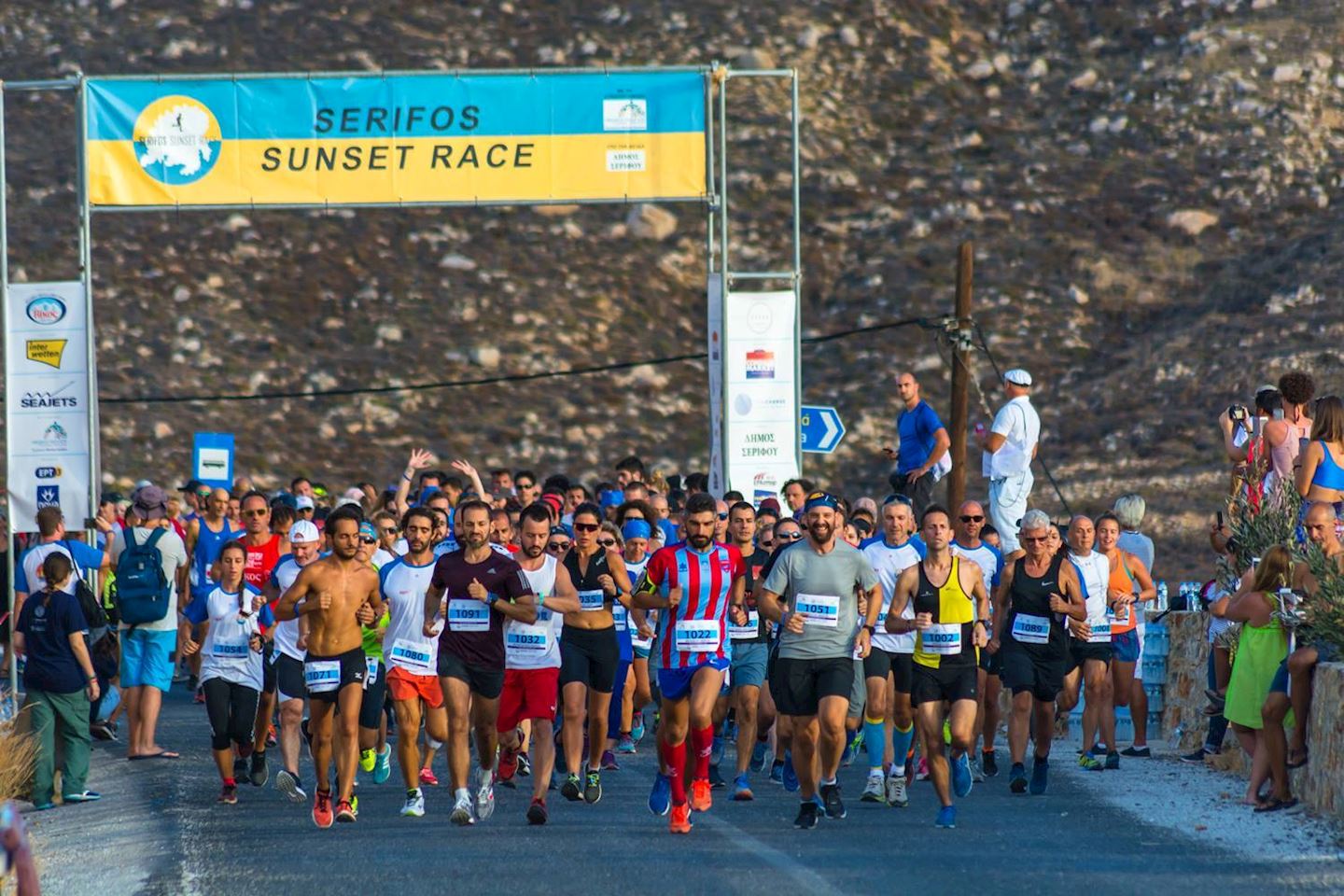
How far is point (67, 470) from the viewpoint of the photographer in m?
20.6

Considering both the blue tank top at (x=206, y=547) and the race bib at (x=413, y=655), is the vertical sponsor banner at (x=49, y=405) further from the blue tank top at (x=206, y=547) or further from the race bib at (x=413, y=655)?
the race bib at (x=413, y=655)

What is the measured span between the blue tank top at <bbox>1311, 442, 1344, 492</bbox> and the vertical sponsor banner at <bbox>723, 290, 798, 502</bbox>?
868 centimetres

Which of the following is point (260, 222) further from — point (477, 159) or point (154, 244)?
point (477, 159)

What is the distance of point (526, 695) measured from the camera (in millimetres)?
13469

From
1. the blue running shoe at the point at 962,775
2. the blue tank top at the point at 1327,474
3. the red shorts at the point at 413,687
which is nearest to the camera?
the blue running shoe at the point at 962,775

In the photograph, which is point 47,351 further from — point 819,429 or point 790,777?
point 790,777

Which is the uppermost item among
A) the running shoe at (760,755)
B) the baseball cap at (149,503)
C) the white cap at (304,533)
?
the baseball cap at (149,503)

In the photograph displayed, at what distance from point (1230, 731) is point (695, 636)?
18.9ft

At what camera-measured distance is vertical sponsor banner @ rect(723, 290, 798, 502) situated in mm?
22562

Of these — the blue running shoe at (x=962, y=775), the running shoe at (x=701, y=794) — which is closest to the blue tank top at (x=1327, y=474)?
the blue running shoe at (x=962, y=775)

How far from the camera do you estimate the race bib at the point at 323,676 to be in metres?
13.4

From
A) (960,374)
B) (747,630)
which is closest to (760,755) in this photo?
(747,630)

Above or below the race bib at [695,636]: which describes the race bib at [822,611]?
above

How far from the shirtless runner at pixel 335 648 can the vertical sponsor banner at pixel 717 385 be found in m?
9.20
